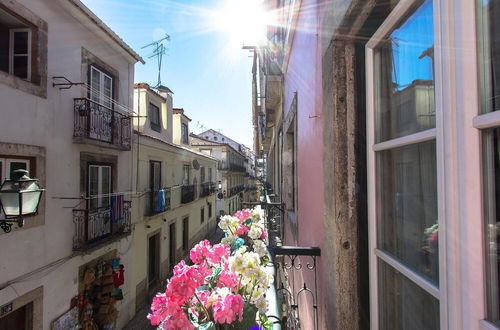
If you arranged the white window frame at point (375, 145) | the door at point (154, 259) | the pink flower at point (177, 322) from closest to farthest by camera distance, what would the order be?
the white window frame at point (375, 145), the pink flower at point (177, 322), the door at point (154, 259)

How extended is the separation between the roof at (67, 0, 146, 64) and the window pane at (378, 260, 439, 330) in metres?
8.78

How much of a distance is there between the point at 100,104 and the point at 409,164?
27.7 feet

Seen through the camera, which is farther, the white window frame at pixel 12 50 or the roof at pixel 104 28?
the roof at pixel 104 28

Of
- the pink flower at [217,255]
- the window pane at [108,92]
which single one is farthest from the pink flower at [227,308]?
the window pane at [108,92]

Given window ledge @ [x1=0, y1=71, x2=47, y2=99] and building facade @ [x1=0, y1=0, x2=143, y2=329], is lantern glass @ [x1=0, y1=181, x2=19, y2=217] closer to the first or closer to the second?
building facade @ [x1=0, y1=0, x2=143, y2=329]

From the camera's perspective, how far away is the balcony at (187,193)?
16.8 m

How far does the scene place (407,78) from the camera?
1.24 metres

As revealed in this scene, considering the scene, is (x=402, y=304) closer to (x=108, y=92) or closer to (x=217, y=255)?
(x=217, y=255)

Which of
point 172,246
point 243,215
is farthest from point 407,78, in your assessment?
point 172,246

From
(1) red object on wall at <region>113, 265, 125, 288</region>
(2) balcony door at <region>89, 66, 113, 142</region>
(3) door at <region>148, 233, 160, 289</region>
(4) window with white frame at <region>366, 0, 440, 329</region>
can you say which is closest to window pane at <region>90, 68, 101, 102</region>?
(2) balcony door at <region>89, 66, 113, 142</region>

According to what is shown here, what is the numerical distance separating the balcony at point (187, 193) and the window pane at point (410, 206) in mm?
15872

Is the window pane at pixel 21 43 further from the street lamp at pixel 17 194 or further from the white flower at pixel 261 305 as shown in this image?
the white flower at pixel 261 305

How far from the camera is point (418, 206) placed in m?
1.14

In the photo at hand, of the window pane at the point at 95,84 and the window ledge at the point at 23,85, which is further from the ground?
the window pane at the point at 95,84
